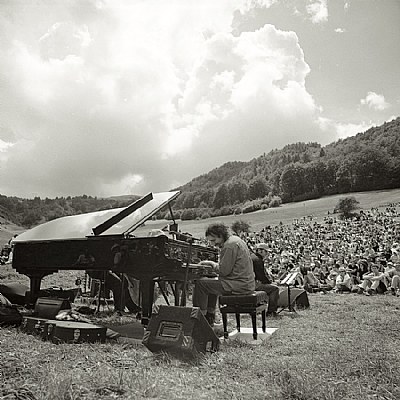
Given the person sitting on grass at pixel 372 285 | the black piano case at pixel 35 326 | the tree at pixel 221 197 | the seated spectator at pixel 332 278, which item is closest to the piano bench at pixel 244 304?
the black piano case at pixel 35 326

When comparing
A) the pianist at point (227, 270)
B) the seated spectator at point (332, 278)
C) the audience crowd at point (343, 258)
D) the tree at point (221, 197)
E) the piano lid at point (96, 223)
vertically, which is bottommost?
the seated spectator at point (332, 278)

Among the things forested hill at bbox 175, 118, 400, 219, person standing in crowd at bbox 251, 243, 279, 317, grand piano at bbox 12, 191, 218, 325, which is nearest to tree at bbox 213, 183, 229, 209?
forested hill at bbox 175, 118, 400, 219

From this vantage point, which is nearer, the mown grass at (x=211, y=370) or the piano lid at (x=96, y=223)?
the mown grass at (x=211, y=370)

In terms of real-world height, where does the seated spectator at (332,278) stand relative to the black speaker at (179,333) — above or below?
below

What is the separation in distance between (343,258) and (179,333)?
21.0 m

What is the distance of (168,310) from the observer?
510 cm

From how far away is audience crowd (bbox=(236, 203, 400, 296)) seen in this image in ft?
53.9

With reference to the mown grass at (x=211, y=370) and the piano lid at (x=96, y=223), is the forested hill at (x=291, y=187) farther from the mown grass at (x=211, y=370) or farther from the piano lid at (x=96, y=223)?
the mown grass at (x=211, y=370)

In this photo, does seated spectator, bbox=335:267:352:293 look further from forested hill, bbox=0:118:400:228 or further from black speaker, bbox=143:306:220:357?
forested hill, bbox=0:118:400:228

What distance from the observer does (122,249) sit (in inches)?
259

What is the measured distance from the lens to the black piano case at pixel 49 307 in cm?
677

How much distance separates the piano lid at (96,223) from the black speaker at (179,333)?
1.94 m

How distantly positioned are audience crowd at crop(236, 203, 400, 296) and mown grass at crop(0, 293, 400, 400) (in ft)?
16.7

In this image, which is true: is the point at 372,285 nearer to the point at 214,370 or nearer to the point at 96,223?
the point at 96,223
